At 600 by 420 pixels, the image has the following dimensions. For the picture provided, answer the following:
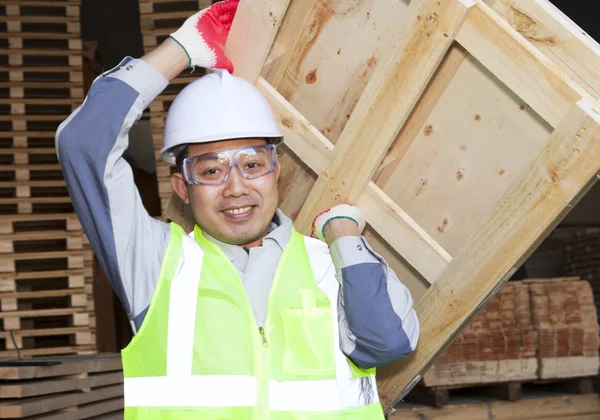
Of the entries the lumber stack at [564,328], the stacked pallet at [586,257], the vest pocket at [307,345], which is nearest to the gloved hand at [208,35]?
the vest pocket at [307,345]

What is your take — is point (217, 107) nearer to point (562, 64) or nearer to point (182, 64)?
point (182, 64)

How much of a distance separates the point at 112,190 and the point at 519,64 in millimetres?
1294

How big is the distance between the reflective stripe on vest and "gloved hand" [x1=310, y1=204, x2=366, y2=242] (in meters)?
0.25

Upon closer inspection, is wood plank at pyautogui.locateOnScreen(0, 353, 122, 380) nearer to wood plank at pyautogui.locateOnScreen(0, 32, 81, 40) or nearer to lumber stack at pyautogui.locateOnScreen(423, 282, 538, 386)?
lumber stack at pyautogui.locateOnScreen(423, 282, 538, 386)

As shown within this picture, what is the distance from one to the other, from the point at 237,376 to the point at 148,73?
40.1 inches

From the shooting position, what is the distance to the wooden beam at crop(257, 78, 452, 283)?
8.82 ft

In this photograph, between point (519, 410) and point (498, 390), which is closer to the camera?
Answer: point (519, 410)

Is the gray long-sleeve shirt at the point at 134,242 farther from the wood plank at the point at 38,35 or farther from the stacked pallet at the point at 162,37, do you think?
the wood plank at the point at 38,35

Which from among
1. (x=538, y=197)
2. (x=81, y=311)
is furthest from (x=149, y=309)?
(x=81, y=311)

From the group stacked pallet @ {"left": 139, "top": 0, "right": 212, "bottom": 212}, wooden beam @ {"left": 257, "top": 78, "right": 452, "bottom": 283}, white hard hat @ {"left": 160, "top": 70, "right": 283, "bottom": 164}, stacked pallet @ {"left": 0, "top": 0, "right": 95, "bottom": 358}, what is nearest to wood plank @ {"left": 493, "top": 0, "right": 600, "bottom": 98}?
wooden beam @ {"left": 257, "top": 78, "right": 452, "bottom": 283}

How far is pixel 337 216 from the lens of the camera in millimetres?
2660

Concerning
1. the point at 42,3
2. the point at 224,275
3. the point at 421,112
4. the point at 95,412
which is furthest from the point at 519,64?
the point at 42,3

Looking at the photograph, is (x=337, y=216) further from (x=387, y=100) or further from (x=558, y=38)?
(x=558, y=38)

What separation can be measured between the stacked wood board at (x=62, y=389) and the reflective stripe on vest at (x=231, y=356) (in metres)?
1.40
